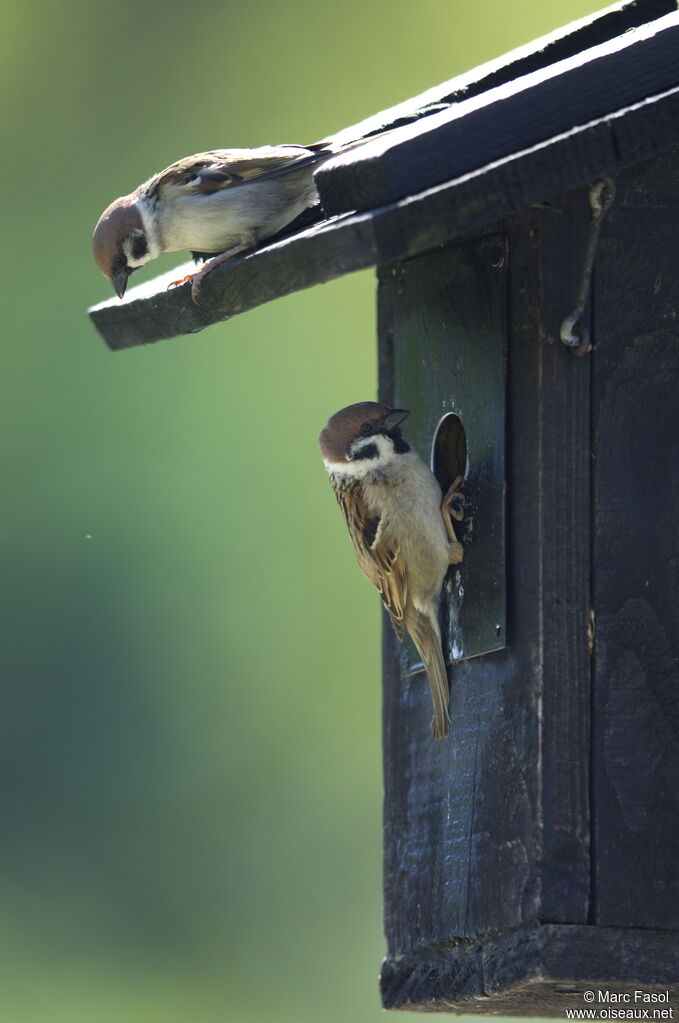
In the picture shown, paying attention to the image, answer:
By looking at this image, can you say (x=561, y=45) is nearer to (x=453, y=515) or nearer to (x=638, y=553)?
(x=453, y=515)

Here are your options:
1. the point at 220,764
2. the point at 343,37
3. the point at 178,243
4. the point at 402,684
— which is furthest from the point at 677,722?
the point at 343,37

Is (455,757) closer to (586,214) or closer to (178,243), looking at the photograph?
(586,214)

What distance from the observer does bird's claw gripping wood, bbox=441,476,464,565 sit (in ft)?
14.5

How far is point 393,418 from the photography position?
4.67m

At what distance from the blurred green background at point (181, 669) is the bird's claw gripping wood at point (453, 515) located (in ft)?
22.6

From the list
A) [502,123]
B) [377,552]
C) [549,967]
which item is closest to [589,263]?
[502,123]

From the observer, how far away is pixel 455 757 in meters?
4.38

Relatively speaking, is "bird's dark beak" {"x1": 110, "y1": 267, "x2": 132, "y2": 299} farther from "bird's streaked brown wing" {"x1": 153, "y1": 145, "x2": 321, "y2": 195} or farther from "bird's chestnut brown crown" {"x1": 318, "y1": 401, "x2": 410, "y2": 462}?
"bird's chestnut brown crown" {"x1": 318, "y1": 401, "x2": 410, "y2": 462}

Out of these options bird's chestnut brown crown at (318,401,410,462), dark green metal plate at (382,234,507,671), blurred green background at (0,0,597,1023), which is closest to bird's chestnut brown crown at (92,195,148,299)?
bird's chestnut brown crown at (318,401,410,462)

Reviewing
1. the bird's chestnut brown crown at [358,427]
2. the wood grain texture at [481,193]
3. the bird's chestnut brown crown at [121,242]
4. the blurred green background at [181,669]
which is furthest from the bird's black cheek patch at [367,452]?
the blurred green background at [181,669]

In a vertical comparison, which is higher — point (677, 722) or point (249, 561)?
point (677, 722)

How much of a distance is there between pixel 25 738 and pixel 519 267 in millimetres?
8138

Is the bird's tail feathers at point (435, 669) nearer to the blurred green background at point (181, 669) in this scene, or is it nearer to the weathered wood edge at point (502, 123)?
the weathered wood edge at point (502, 123)

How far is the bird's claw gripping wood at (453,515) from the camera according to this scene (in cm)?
443
